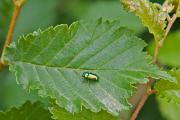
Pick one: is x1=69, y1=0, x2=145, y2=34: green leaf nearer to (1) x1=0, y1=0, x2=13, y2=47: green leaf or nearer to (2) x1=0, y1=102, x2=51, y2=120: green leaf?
(1) x1=0, y1=0, x2=13, y2=47: green leaf

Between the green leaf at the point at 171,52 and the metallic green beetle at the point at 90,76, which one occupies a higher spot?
the metallic green beetle at the point at 90,76

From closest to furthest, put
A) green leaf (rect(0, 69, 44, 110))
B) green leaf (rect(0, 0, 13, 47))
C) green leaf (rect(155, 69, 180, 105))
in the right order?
1. green leaf (rect(155, 69, 180, 105))
2. green leaf (rect(0, 0, 13, 47))
3. green leaf (rect(0, 69, 44, 110))

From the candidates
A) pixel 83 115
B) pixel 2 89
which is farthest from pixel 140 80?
pixel 2 89

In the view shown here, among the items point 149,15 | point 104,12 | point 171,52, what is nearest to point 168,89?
point 149,15

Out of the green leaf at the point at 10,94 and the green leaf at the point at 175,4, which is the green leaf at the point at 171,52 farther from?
the green leaf at the point at 175,4

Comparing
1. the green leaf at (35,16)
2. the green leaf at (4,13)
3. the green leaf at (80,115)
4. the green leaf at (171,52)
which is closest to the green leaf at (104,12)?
the green leaf at (35,16)

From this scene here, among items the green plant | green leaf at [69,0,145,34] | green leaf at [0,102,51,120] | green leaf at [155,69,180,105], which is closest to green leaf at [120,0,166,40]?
the green plant

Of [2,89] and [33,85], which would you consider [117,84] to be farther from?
[2,89]

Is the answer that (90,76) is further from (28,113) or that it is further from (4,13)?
(4,13)
